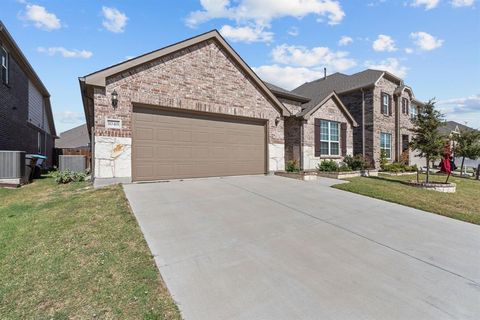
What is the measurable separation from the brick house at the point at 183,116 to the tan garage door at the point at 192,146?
3 cm

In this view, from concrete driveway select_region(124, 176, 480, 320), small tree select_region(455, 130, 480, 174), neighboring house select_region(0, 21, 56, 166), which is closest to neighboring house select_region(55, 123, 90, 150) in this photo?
neighboring house select_region(0, 21, 56, 166)

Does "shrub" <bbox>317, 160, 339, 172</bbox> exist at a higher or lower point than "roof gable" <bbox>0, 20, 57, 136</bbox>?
lower

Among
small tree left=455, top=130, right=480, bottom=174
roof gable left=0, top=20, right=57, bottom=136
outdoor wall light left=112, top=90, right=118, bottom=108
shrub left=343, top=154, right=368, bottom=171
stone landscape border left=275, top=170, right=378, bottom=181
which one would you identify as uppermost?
roof gable left=0, top=20, right=57, bottom=136

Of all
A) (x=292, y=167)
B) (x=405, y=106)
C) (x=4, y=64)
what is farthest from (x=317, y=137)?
(x=4, y=64)

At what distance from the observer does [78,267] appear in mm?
3475

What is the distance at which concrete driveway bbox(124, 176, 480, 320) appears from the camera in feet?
9.39

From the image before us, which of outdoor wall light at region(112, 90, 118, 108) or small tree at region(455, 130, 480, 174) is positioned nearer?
outdoor wall light at region(112, 90, 118, 108)

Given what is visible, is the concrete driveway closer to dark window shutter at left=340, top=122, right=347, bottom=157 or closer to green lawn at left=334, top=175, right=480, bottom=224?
green lawn at left=334, top=175, right=480, bottom=224

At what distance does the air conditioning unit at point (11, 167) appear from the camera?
9.67m

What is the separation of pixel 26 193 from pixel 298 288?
9064mm

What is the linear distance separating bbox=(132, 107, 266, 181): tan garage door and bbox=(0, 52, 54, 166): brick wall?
8.13 meters

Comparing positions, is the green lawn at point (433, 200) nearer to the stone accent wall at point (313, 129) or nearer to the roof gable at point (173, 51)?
the stone accent wall at point (313, 129)

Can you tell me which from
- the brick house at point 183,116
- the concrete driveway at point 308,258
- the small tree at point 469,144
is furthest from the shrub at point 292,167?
the small tree at point 469,144

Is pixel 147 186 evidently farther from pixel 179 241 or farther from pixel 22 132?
pixel 22 132
